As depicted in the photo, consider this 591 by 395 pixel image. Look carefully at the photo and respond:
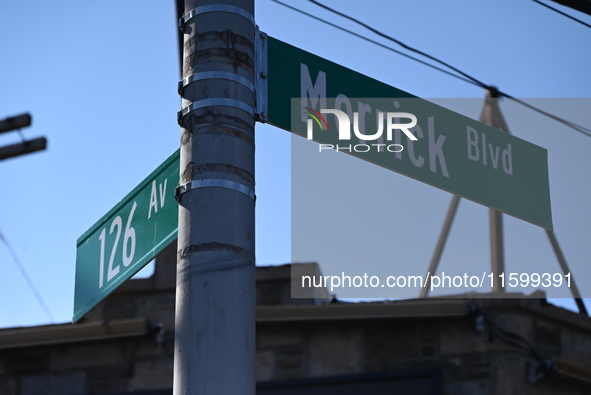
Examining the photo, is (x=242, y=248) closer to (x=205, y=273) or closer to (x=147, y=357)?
(x=205, y=273)

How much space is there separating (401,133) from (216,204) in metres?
1.19

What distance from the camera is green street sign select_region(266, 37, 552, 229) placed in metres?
4.10

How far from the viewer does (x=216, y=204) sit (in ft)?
11.4

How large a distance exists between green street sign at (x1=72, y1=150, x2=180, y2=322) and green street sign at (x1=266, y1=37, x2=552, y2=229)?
0.54 metres

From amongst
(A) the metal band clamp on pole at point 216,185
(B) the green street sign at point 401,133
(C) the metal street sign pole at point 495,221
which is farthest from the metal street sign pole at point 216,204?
(C) the metal street sign pole at point 495,221

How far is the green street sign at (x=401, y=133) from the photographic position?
13.4 ft

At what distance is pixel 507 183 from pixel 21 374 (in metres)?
5.59

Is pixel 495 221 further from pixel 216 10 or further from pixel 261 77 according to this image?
pixel 216 10

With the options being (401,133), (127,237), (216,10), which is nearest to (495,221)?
(401,133)

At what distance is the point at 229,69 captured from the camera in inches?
148

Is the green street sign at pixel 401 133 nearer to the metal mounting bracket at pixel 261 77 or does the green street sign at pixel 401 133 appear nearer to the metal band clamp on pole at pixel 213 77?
the metal mounting bracket at pixel 261 77

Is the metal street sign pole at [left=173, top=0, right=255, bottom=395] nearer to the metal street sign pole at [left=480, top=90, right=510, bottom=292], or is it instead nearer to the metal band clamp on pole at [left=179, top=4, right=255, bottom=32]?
the metal band clamp on pole at [left=179, top=4, right=255, bottom=32]

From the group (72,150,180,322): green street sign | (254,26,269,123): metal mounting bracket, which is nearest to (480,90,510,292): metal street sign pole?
(72,150,180,322): green street sign

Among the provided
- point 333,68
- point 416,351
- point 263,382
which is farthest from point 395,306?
point 333,68
